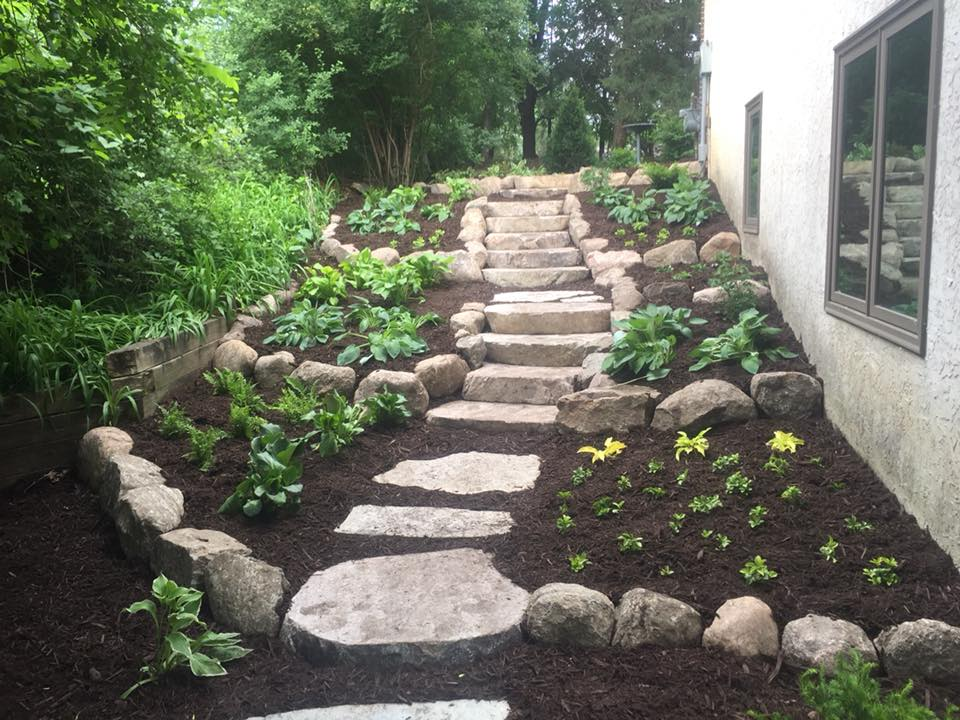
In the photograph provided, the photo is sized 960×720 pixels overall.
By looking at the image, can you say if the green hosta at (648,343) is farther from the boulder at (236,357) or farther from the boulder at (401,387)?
the boulder at (236,357)

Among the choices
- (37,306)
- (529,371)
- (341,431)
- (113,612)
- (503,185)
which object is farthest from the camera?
(503,185)

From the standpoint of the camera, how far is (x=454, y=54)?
397 inches

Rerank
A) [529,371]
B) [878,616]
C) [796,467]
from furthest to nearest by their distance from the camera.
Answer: [529,371] → [796,467] → [878,616]

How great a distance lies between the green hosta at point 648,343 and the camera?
4.55 m

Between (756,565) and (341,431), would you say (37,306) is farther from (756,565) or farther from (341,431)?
(756,565)

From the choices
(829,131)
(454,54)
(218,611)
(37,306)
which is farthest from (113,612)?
(454,54)

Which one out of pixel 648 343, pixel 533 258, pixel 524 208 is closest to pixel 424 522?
pixel 648 343

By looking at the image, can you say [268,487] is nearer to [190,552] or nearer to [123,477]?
[190,552]

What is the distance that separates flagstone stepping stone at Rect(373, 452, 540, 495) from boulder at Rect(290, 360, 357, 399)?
917 mm

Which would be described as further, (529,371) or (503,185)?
(503,185)

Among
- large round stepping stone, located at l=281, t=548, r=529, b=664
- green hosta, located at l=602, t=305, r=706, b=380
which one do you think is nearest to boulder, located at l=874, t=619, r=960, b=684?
large round stepping stone, located at l=281, t=548, r=529, b=664

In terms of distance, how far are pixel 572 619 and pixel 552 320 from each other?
3511 mm

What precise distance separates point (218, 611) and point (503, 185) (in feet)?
25.5

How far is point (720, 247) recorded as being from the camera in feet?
21.4
